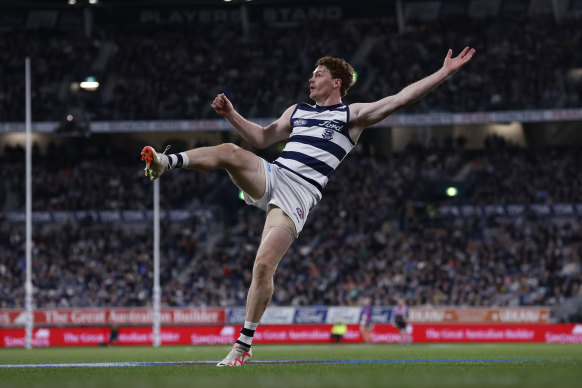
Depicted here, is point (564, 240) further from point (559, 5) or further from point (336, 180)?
point (559, 5)

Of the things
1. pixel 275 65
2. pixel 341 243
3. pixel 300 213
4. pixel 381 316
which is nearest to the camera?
pixel 300 213

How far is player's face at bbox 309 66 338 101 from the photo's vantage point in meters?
8.43

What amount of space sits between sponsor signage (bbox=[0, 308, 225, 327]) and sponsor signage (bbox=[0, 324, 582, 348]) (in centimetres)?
47

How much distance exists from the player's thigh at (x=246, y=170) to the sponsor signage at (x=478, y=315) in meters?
21.6

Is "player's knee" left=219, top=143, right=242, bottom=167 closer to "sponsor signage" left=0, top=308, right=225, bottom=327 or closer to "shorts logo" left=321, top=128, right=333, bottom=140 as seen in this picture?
"shorts logo" left=321, top=128, right=333, bottom=140

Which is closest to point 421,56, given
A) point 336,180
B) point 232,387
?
point 336,180

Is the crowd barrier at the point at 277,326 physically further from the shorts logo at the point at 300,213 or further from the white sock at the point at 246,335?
the white sock at the point at 246,335

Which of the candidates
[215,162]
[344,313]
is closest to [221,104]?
[215,162]

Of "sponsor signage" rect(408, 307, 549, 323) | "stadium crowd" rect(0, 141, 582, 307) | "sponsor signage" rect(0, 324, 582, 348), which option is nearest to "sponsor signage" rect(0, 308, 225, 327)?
"sponsor signage" rect(0, 324, 582, 348)

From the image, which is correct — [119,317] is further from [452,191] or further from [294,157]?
[294,157]

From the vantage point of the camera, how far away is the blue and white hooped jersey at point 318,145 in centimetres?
817

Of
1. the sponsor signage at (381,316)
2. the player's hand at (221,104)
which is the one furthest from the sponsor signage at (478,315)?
the player's hand at (221,104)

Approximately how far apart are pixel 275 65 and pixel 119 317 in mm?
15610

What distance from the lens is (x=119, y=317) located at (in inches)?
1156
